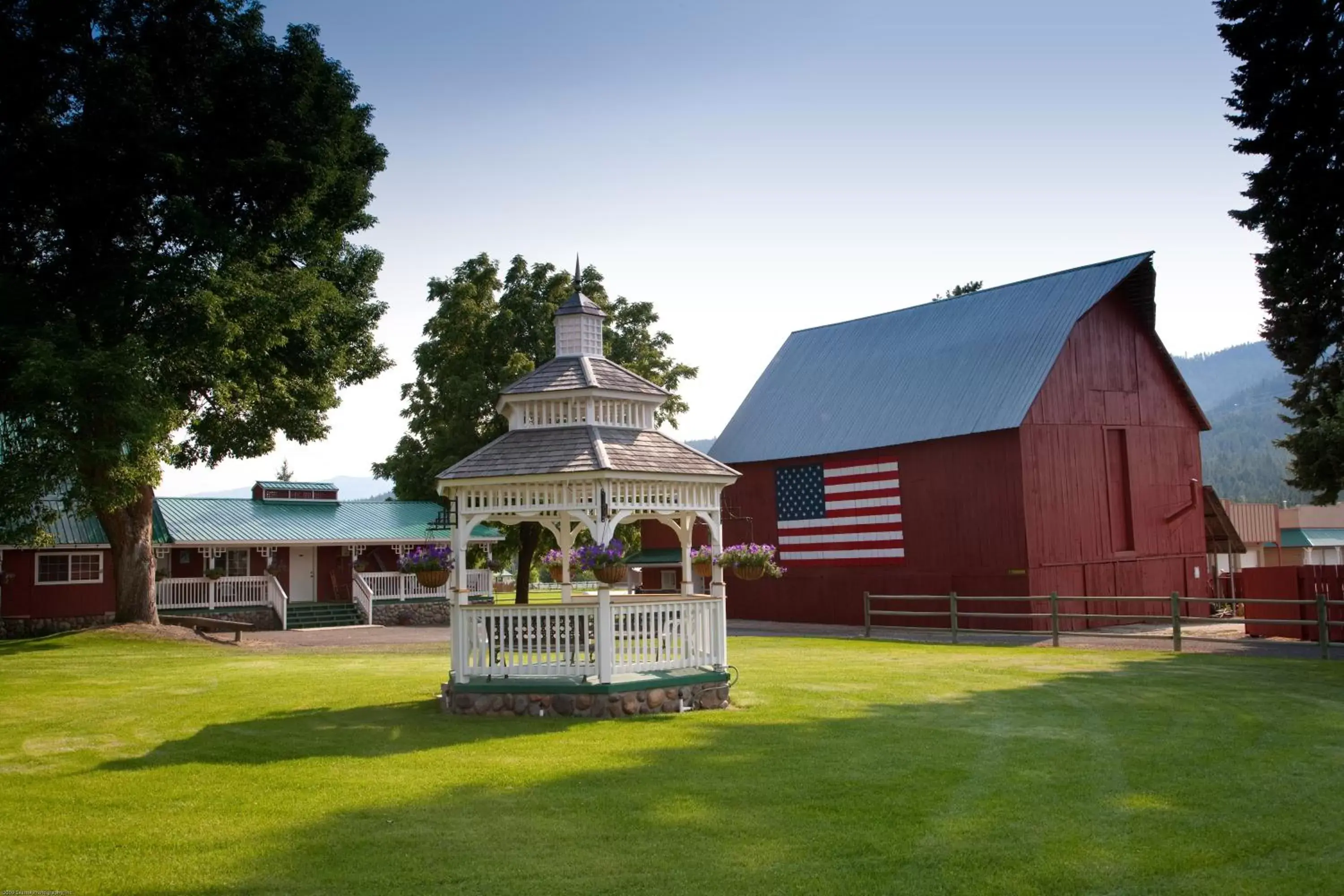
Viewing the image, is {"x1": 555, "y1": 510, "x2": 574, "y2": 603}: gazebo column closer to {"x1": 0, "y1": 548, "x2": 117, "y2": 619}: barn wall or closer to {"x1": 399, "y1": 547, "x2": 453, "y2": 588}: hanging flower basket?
{"x1": 399, "y1": 547, "x2": 453, "y2": 588}: hanging flower basket

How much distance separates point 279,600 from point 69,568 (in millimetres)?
6332

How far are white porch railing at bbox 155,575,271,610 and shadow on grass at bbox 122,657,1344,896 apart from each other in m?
24.7

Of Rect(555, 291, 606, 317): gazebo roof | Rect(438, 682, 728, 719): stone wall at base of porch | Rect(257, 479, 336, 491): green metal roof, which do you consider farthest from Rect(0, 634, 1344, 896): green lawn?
Rect(257, 479, 336, 491): green metal roof

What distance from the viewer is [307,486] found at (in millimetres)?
42375

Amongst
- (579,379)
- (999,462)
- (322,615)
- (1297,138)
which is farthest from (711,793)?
(322,615)

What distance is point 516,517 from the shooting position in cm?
1652

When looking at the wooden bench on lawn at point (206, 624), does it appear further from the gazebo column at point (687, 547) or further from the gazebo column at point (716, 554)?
the gazebo column at point (716, 554)

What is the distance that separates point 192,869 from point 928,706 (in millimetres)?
9640

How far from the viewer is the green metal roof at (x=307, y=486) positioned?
41812mm

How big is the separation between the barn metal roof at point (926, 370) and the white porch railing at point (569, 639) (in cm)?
1714

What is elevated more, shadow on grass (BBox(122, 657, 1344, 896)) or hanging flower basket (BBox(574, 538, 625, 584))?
hanging flower basket (BBox(574, 538, 625, 584))

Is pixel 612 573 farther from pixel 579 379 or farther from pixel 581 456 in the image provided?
pixel 579 379

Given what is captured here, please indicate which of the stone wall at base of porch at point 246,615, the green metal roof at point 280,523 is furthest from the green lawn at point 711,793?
the green metal roof at point 280,523

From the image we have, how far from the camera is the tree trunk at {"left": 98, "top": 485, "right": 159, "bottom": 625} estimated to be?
29.7 m
